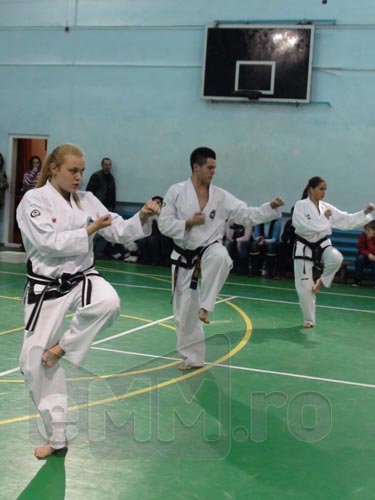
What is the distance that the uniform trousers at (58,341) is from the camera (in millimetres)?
3930

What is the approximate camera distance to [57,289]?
4.06 m

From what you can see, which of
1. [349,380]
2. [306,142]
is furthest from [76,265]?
[306,142]

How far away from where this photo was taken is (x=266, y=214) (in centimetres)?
572

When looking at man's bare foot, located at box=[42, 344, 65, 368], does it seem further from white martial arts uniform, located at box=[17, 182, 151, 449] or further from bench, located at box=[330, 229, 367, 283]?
bench, located at box=[330, 229, 367, 283]

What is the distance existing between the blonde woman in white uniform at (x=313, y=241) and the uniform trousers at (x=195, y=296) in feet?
7.58

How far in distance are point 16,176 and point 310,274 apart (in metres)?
9.88

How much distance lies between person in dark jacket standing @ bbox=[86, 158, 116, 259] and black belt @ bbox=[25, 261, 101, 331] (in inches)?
408

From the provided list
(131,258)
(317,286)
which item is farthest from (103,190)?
(317,286)

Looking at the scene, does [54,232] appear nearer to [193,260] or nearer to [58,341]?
[58,341]

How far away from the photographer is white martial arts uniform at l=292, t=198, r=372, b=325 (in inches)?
319

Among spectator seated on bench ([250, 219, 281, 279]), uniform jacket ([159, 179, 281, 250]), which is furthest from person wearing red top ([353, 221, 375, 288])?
uniform jacket ([159, 179, 281, 250])

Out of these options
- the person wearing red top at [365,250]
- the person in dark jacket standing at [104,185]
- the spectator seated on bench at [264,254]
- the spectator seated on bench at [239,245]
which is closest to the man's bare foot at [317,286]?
the person wearing red top at [365,250]

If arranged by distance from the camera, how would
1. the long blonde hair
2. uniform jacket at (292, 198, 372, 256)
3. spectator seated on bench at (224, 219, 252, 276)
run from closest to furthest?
the long blonde hair, uniform jacket at (292, 198, 372, 256), spectator seated on bench at (224, 219, 252, 276)

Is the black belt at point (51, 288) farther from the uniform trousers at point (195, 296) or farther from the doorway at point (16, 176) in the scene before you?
the doorway at point (16, 176)
